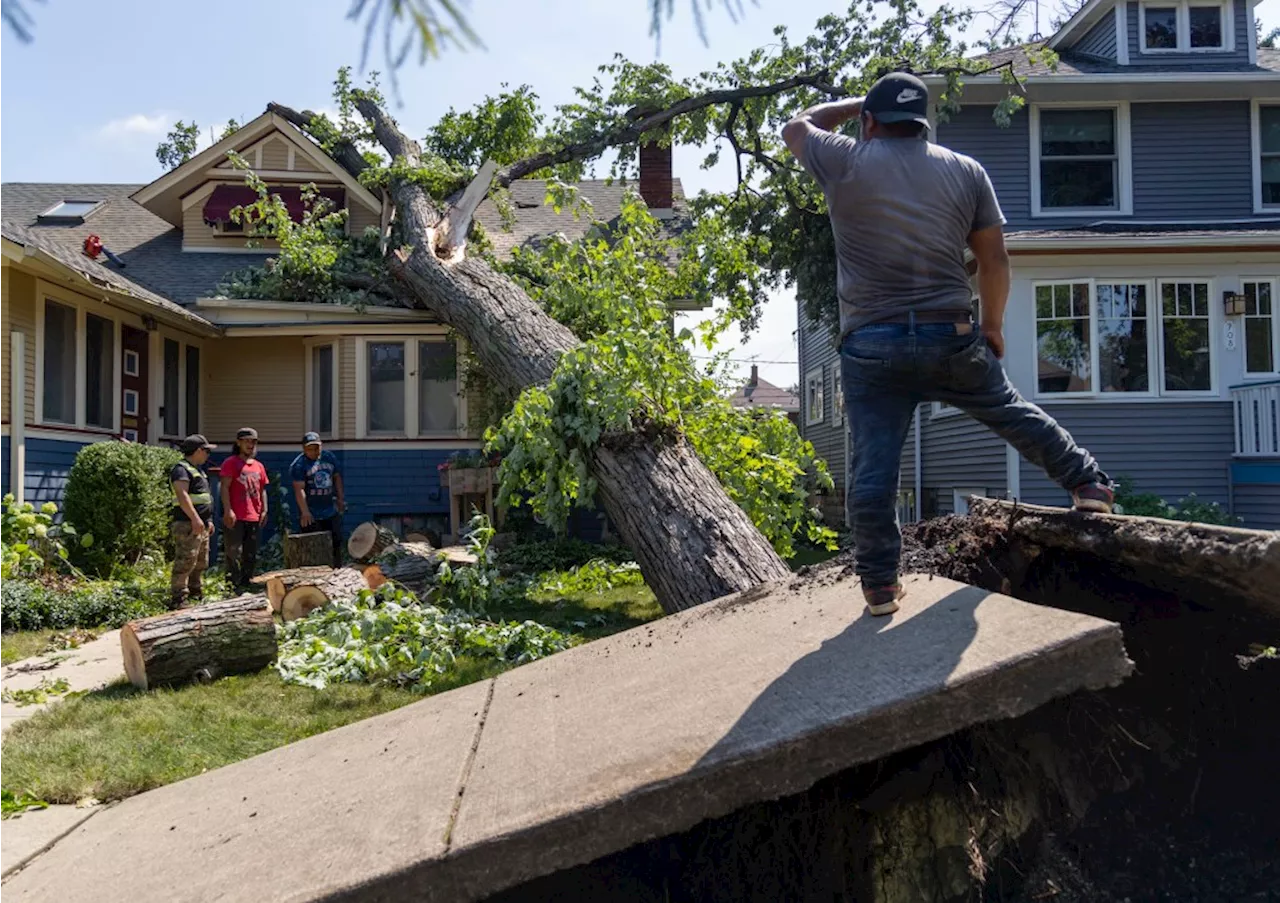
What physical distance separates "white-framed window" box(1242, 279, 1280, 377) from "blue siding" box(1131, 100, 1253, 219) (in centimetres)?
156

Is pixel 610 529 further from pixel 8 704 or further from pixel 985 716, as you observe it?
pixel 985 716

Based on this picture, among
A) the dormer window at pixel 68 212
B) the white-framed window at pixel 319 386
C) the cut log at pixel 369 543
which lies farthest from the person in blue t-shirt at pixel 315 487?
the dormer window at pixel 68 212

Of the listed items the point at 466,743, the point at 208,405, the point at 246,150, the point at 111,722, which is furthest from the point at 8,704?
the point at 246,150

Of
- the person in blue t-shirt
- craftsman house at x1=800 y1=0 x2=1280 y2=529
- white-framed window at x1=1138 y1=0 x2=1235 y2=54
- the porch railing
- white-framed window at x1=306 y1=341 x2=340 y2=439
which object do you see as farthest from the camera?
white-framed window at x1=306 y1=341 x2=340 y2=439

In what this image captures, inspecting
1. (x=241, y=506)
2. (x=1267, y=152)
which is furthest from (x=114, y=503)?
(x=1267, y=152)

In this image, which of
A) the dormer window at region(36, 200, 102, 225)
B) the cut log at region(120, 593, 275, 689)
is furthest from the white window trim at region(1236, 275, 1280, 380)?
the dormer window at region(36, 200, 102, 225)

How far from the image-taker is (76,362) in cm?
1228

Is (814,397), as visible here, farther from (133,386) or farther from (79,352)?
(79,352)

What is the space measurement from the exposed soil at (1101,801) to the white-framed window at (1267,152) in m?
13.9

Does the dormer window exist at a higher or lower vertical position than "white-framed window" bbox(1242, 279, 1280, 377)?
higher

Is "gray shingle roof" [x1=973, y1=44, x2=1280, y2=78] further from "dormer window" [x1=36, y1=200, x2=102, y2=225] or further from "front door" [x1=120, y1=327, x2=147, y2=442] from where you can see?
"dormer window" [x1=36, y1=200, x2=102, y2=225]

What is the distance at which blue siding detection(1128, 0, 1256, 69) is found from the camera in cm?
1459

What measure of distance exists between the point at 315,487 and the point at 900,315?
28.0ft

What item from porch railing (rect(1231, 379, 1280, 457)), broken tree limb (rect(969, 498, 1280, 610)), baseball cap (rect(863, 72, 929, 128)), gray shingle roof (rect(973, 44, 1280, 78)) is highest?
gray shingle roof (rect(973, 44, 1280, 78))
